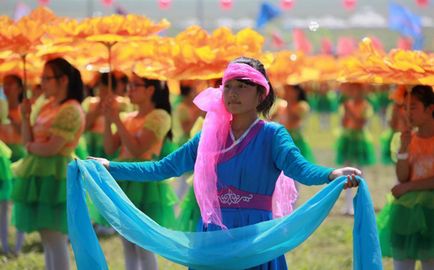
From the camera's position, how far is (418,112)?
19.6 ft

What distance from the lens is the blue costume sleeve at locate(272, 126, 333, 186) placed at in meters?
4.05

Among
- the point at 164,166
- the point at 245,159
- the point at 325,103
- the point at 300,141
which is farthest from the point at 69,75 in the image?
the point at 325,103

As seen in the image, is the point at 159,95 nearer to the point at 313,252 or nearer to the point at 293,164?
the point at 313,252

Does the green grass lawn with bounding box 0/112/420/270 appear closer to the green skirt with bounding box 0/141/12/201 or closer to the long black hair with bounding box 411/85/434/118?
the green skirt with bounding box 0/141/12/201

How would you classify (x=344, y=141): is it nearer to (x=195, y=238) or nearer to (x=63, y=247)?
(x=63, y=247)

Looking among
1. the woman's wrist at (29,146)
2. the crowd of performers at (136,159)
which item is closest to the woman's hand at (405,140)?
the crowd of performers at (136,159)

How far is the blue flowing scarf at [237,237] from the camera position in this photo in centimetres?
411

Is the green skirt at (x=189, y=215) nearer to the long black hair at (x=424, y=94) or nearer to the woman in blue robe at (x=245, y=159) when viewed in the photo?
the long black hair at (x=424, y=94)

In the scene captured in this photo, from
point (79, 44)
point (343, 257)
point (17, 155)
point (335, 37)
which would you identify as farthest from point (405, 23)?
point (335, 37)

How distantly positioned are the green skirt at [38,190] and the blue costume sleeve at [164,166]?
2060 millimetres

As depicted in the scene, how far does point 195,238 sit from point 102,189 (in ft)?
1.92

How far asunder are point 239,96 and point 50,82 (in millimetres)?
2566

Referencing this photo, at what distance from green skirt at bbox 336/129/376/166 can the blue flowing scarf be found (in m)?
7.64

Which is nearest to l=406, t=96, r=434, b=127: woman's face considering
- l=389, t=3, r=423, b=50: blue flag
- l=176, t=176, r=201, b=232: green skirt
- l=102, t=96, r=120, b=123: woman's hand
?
l=176, t=176, r=201, b=232: green skirt
